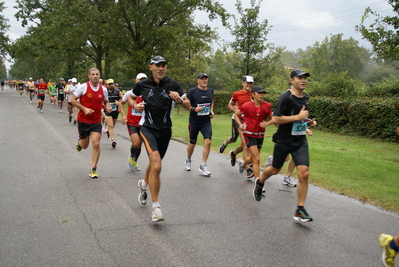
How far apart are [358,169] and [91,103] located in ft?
20.7

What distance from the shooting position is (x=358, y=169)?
366 inches

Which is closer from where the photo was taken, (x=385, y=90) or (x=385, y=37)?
(x=385, y=37)

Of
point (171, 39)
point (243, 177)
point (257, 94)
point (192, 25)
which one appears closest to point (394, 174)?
point (243, 177)

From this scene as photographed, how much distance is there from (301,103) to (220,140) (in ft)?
28.3

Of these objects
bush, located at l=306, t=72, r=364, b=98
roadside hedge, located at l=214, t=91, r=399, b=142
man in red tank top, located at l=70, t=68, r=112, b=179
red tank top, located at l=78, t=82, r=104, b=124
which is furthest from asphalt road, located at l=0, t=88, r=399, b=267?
bush, located at l=306, t=72, r=364, b=98

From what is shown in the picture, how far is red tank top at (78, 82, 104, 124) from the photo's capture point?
Answer: 7.95m

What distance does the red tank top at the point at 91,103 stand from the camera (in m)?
7.95

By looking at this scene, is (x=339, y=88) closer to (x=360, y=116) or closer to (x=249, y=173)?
(x=360, y=116)

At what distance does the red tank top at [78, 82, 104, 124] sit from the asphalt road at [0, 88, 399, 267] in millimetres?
1118

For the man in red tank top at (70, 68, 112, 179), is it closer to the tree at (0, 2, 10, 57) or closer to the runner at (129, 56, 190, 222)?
the runner at (129, 56, 190, 222)

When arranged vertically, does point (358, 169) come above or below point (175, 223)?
below

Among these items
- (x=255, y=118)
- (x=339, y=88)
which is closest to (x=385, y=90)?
(x=339, y=88)

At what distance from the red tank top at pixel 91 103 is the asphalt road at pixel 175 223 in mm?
1118

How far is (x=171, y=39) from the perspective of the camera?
29156 mm
